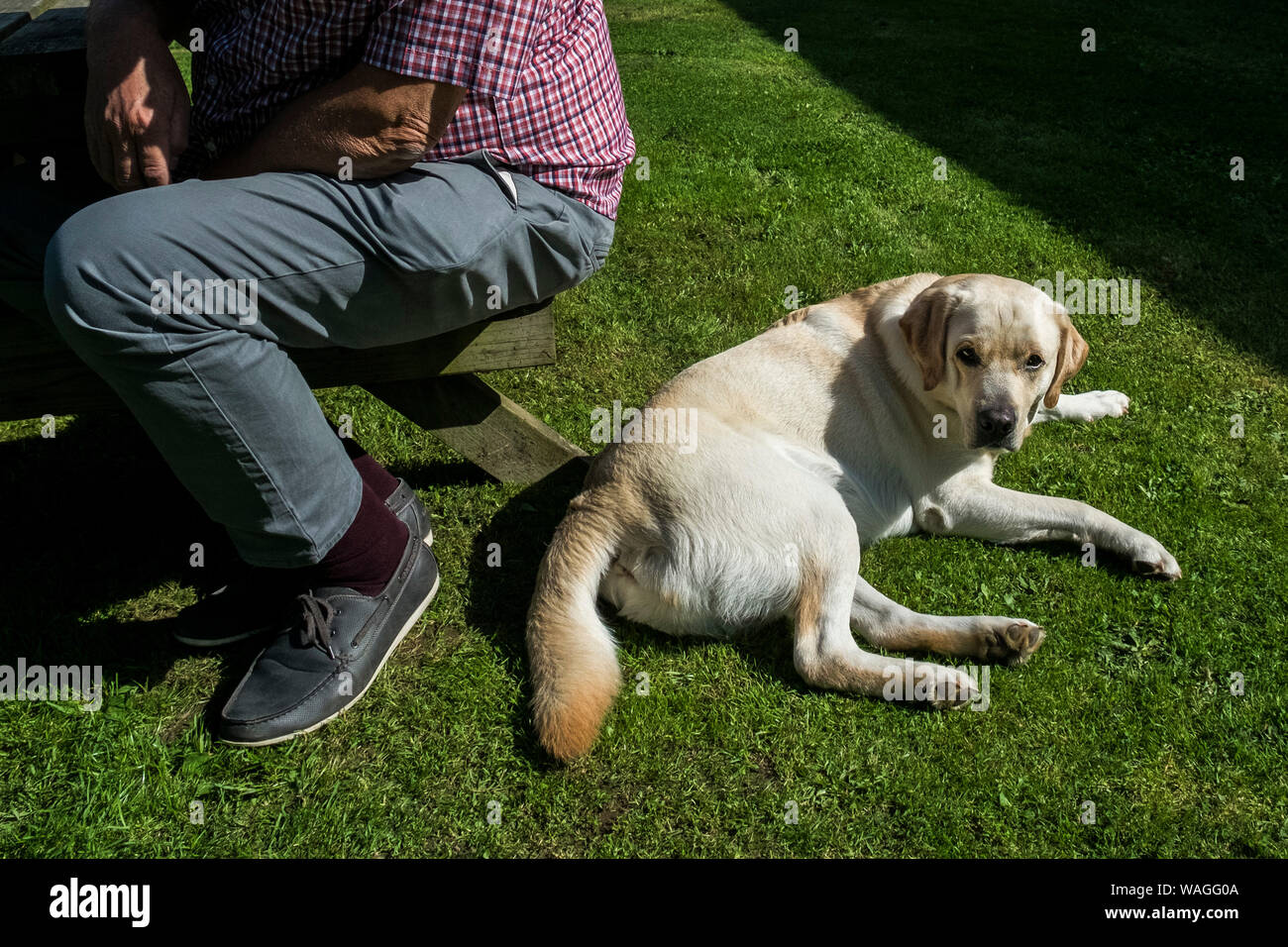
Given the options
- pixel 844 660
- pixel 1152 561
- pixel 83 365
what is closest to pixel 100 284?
pixel 83 365

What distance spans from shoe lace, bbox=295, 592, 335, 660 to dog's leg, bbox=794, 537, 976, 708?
1343 mm

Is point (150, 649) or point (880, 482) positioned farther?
point (880, 482)

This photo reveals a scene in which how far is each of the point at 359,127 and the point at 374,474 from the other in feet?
3.98

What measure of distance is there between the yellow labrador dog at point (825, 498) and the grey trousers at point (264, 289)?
2.32ft

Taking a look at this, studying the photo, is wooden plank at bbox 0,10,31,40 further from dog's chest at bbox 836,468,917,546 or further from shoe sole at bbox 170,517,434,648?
dog's chest at bbox 836,468,917,546

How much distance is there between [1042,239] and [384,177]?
4.20 metres

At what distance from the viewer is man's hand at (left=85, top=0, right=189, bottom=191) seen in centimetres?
230

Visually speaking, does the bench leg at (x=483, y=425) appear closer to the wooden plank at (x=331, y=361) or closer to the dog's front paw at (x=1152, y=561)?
the wooden plank at (x=331, y=361)

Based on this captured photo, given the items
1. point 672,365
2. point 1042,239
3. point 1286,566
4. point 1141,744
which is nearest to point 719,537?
point 1141,744

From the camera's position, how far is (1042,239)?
5184 millimetres

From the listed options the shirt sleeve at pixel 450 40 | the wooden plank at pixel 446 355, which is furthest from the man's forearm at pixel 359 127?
the wooden plank at pixel 446 355

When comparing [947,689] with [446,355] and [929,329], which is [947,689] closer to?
[929,329]

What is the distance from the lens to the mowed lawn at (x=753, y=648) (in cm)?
229

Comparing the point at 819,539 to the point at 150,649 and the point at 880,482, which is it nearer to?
the point at 880,482
